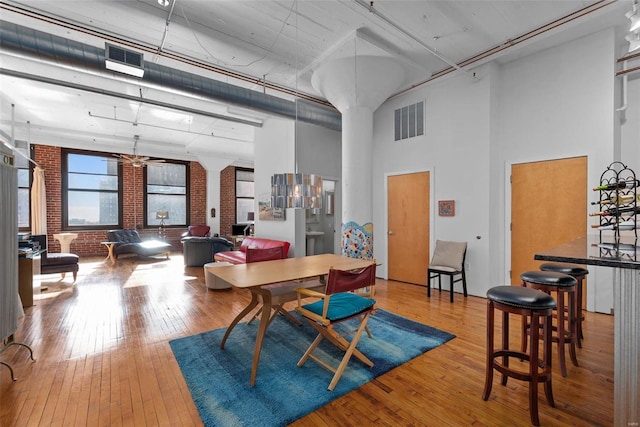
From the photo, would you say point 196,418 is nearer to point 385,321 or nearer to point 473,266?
point 385,321

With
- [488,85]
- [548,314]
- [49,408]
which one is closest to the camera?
[548,314]

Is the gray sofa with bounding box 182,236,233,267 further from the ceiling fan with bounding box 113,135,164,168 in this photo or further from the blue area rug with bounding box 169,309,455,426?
the blue area rug with bounding box 169,309,455,426

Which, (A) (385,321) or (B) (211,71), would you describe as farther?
(B) (211,71)

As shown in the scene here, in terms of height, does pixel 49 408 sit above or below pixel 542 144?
below

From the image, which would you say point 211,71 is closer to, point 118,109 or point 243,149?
point 118,109

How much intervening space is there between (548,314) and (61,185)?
37.0 ft

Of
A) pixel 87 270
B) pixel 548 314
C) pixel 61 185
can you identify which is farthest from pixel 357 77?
pixel 61 185

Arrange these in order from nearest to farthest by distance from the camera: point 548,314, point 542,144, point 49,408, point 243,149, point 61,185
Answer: point 548,314, point 49,408, point 542,144, point 61,185, point 243,149

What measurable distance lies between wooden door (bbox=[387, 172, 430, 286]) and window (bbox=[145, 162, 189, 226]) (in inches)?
305

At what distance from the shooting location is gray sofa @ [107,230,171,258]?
25.5 ft

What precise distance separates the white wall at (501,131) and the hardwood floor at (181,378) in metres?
1.18

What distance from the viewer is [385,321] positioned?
11.6 ft

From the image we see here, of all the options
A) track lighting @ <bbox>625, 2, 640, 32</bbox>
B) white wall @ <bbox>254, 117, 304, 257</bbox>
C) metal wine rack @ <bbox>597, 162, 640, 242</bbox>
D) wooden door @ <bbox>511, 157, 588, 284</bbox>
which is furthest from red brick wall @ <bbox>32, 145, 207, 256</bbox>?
track lighting @ <bbox>625, 2, 640, 32</bbox>

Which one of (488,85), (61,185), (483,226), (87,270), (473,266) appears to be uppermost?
(488,85)
